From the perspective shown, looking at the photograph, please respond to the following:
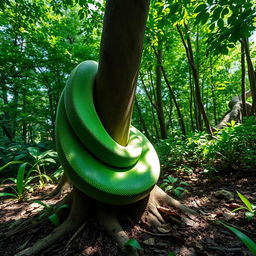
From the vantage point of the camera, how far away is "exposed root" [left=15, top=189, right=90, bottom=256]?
48.0 inches

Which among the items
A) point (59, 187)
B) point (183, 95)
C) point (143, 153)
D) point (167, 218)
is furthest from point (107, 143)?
point (183, 95)

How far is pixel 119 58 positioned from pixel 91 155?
2.59ft

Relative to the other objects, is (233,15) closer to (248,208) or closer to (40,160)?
(248,208)

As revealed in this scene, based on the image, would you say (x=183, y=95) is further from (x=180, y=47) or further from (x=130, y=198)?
(x=130, y=198)

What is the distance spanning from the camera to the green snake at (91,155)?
1.24m

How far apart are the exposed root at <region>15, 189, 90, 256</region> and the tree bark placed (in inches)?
26.5

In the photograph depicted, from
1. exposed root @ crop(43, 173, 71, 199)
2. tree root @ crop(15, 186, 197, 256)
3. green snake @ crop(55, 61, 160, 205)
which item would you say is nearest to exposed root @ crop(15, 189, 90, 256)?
tree root @ crop(15, 186, 197, 256)

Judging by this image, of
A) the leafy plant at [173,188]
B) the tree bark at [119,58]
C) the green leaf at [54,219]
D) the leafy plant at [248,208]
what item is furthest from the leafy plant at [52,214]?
the leafy plant at [248,208]

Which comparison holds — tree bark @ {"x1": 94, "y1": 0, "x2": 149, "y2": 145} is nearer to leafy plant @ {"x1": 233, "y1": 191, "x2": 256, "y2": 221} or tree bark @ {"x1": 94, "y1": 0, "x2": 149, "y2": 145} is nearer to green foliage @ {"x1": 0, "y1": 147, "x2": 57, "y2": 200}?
leafy plant @ {"x1": 233, "y1": 191, "x2": 256, "y2": 221}

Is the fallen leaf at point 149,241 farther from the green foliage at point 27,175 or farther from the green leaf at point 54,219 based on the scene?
the green foliage at point 27,175

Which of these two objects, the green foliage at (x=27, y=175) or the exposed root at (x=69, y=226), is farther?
the green foliage at (x=27, y=175)

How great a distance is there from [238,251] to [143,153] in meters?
1.06

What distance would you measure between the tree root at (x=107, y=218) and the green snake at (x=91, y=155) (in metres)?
0.22

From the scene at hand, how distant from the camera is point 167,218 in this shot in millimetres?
1541
